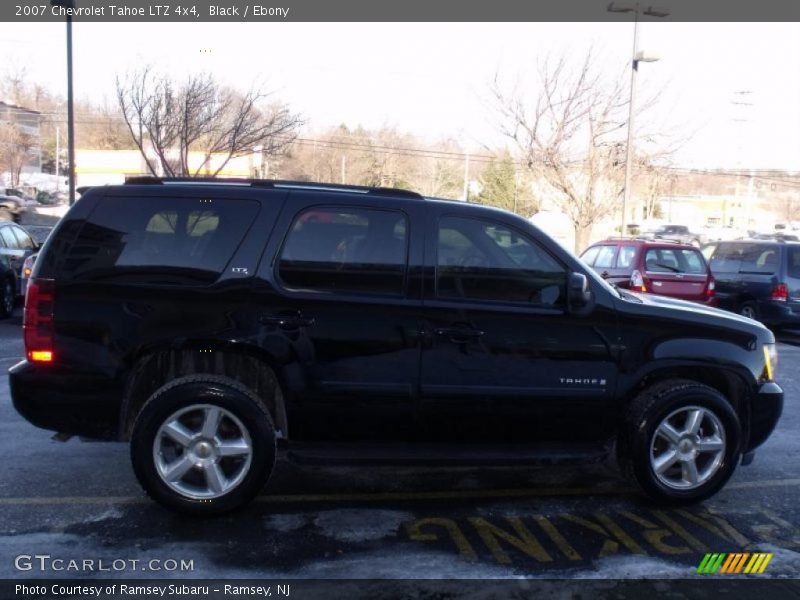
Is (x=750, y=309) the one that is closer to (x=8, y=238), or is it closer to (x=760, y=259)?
(x=760, y=259)

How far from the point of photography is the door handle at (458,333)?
14.4 ft

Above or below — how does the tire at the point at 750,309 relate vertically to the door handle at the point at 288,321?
below

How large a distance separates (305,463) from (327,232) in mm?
1343

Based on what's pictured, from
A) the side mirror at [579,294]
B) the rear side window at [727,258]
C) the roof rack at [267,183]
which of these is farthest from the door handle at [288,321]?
the rear side window at [727,258]

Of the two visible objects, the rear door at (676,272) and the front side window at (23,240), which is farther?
the front side window at (23,240)

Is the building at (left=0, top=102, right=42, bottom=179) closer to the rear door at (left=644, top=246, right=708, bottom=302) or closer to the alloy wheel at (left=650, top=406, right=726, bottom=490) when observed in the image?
the rear door at (left=644, top=246, right=708, bottom=302)

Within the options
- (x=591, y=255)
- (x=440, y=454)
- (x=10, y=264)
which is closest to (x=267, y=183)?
(x=440, y=454)

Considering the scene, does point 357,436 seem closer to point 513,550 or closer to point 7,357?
point 513,550

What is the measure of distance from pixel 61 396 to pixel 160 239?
1044 millimetres

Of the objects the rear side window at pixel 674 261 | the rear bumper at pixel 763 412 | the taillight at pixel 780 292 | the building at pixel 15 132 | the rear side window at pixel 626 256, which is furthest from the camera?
the building at pixel 15 132

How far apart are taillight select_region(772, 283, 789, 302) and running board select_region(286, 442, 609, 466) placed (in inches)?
369

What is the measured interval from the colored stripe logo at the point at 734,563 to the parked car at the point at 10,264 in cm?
1175

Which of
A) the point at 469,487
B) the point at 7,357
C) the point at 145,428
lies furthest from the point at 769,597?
the point at 7,357

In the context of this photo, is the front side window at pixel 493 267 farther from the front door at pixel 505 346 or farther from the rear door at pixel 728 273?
the rear door at pixel 728 273
